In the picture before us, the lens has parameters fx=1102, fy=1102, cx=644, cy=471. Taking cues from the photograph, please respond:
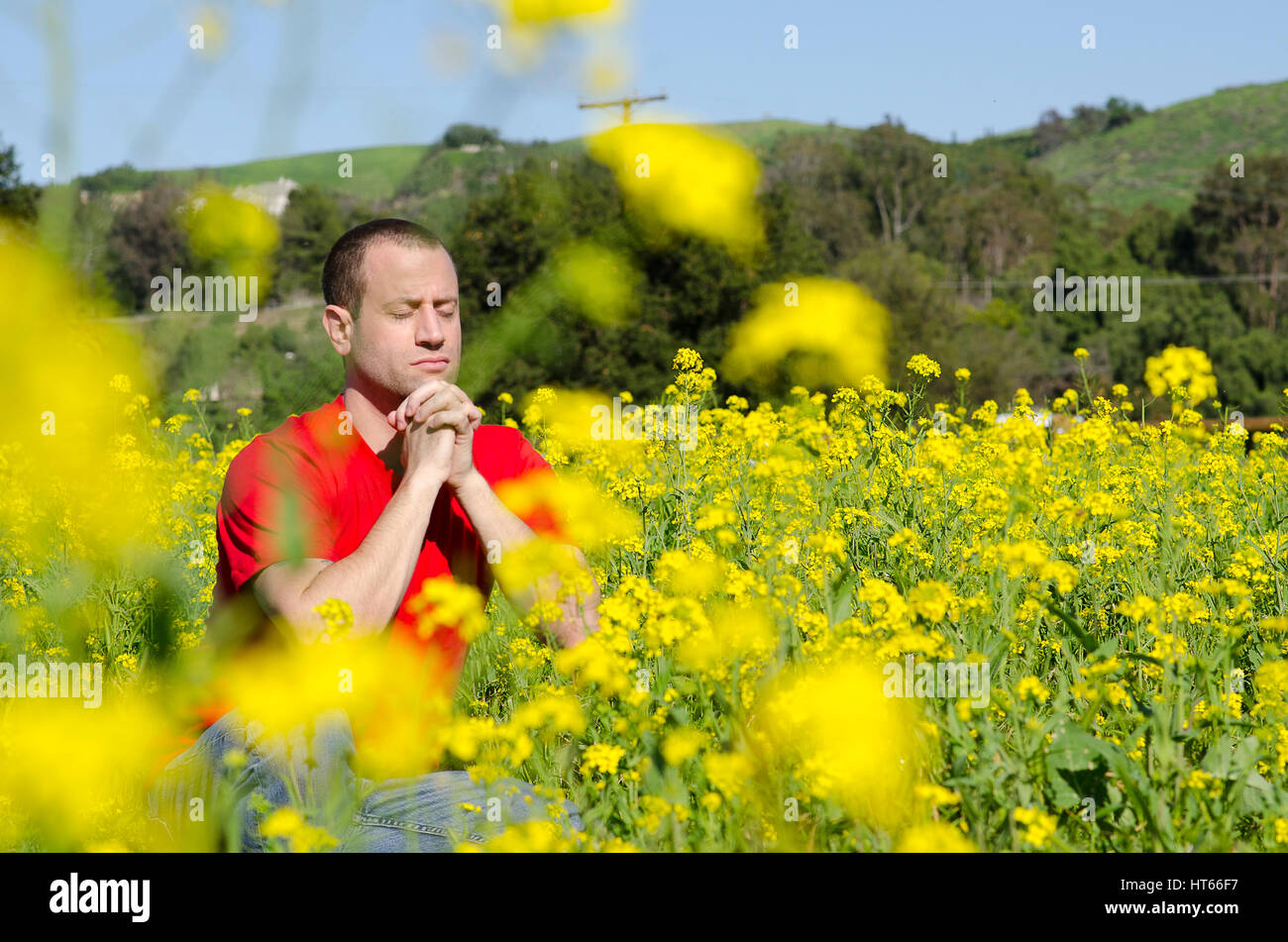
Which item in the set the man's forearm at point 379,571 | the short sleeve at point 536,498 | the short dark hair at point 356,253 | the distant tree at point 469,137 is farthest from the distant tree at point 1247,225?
the distant tree at point 469,137

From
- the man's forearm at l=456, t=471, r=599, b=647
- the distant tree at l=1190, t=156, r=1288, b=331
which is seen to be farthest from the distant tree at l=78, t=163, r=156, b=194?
the distant tree at l=1190, t=156, r=1288, b=331

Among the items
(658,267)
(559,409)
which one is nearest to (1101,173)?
(658,267)

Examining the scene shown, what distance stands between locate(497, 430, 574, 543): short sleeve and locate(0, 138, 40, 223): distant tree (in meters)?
1.31

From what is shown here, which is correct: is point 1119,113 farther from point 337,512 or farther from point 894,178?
point 337,512

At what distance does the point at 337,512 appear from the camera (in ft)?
7.78

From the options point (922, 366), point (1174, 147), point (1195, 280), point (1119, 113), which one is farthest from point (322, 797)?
point (1119, 113)

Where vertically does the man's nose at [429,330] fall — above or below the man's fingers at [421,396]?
above

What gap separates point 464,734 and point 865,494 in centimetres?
235

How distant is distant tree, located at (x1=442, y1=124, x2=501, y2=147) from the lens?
50cm

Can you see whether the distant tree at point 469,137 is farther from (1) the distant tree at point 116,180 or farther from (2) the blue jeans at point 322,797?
(2) the blue jeans at point 322,797

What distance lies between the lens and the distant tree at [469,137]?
50 cm

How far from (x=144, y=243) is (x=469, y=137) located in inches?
11.7
